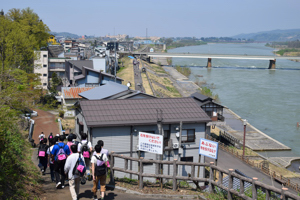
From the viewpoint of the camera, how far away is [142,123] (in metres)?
10.6

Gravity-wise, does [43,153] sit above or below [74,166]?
below

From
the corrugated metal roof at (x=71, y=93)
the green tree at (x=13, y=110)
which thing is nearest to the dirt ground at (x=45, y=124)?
the corrugated metal roof at (x=71, y=93)

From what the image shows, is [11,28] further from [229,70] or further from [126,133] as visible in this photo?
[229,70]

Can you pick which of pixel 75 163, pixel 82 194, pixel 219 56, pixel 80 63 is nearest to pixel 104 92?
pixel 82 194

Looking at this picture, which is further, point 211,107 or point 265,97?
point 265,97

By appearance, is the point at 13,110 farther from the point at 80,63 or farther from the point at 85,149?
the point at 80,63

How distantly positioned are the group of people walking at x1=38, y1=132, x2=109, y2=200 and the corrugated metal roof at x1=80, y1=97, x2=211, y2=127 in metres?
3.02

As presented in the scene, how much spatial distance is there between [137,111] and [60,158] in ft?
16.0

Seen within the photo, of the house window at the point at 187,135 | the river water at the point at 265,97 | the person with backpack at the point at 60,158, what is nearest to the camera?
the person with backpack at the point at 60,158

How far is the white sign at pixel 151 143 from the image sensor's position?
842cm

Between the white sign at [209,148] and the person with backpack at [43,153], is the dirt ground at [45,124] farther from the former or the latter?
the white sign at [209,148]

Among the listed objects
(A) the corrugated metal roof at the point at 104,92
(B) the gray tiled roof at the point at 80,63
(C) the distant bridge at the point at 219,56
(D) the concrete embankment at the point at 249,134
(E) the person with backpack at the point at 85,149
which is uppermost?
(C) the distant bridge at the point at 219,56

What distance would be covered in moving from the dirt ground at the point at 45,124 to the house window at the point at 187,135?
8.57 meters

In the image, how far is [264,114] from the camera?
3309 centimetres
